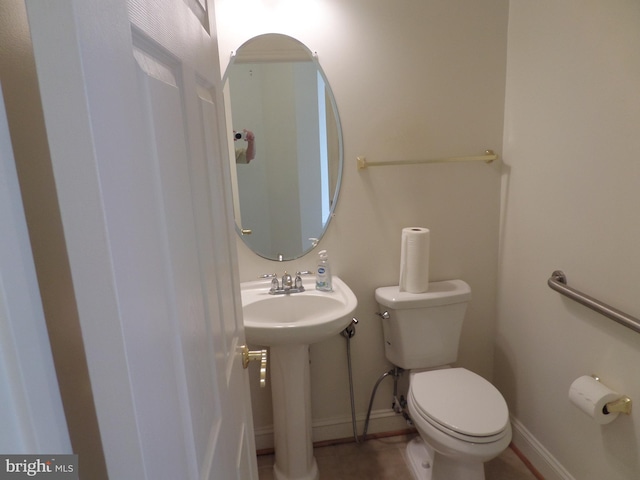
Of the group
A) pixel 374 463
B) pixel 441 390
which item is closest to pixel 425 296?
pixel 441 390

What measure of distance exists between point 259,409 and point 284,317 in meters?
0.54

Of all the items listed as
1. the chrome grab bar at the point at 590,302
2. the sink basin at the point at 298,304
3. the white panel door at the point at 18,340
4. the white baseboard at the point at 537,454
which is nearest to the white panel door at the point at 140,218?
the white panel door at the point at 18,340

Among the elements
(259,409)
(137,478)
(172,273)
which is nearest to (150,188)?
(172,273)

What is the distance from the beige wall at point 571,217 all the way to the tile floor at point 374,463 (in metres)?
0.17

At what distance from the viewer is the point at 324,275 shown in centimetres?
166

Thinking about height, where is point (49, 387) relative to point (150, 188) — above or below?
below

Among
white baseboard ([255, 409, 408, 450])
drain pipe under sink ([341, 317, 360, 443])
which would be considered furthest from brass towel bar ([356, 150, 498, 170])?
white baseboard ([255, 409, 408, 450])

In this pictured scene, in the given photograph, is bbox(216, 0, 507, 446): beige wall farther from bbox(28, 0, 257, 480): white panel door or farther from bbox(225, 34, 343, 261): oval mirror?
bbox(28, 0, 257, 480): white panel door

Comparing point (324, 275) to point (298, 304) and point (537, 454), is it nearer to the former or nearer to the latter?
point (298, 304)

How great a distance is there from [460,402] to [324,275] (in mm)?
702

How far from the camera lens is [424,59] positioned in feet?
5.45

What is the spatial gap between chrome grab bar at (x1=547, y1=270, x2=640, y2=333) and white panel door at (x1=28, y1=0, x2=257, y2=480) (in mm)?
1199

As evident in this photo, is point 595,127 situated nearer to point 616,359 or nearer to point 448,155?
point 448,155

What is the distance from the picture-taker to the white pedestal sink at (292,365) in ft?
5.16
